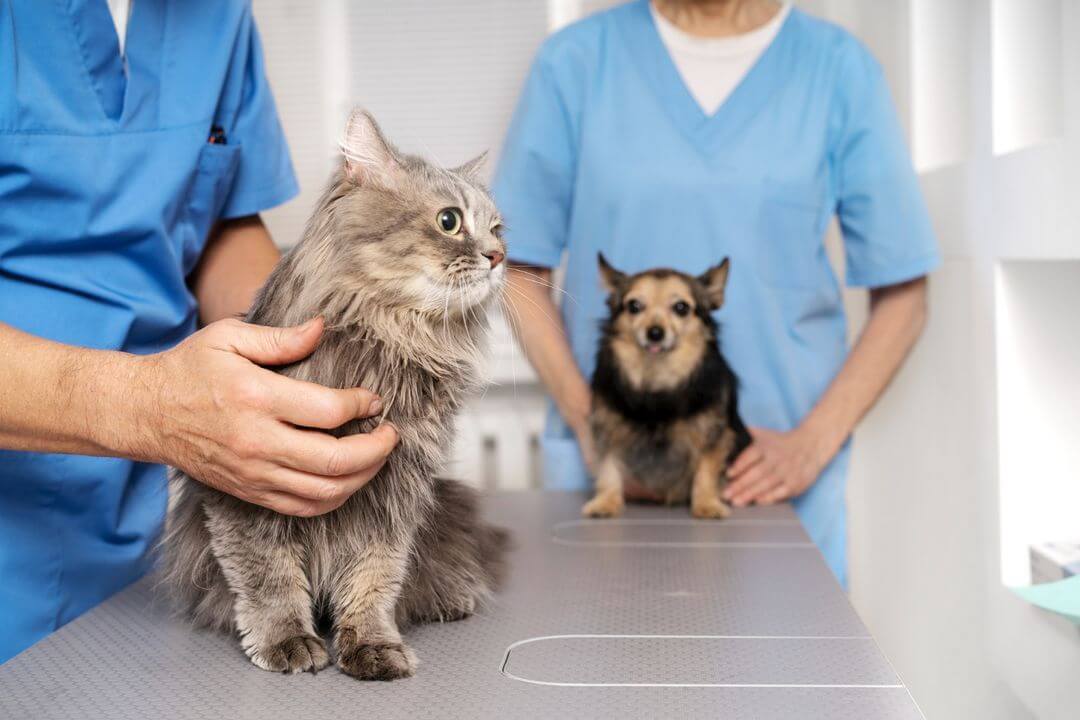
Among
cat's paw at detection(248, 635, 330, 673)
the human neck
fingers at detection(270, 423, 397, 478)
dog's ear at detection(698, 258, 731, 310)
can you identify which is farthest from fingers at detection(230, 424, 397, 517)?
the human neck

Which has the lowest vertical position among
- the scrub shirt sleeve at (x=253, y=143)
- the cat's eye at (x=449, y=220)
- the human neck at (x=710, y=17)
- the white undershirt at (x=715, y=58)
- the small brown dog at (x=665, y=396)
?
the small brown dog at (x=665, y=396)

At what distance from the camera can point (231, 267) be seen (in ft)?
4.82

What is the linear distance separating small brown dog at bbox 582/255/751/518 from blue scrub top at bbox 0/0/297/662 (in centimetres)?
76

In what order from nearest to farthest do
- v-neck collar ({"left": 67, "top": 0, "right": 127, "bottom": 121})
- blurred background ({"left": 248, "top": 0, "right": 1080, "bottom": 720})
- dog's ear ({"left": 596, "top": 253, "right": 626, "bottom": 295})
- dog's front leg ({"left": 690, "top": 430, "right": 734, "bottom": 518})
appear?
v-neck collar ({"left": 67, "top": 0, "right": 127, "bottom": 121}), blurred background ({"left": 248, "top": 0, "right": 1080, "bottom": 720}), dog's front leg ({"left": 690, "top": 430, "right": 734, "bottom": 518}), dog's ear ({"left": 596, "top": 253, "right": 626, "bottom": 295})

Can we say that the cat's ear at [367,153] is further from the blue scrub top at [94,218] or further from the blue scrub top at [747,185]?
the blue scrub top at [747,185]

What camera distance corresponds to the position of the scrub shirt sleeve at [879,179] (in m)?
1.91

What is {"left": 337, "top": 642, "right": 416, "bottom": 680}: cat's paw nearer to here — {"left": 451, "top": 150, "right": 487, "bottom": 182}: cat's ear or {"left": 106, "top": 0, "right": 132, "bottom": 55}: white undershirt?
{"left": 451, "top": 150, "right": 487, "bottom": 182}: cat's ear

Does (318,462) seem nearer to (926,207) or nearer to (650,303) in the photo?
(650,303)

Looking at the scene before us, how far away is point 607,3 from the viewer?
277 cm

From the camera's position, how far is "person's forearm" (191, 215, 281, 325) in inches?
56.5

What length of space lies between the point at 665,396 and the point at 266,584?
0.96 meters

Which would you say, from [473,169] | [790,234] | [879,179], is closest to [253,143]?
[473,169]

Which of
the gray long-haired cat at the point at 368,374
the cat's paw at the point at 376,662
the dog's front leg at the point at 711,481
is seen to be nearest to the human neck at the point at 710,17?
the dog's front leg at the point at 711,481

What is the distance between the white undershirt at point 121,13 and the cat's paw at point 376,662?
864mm
